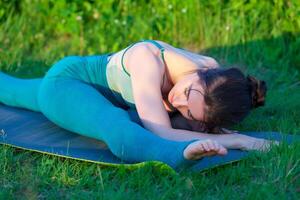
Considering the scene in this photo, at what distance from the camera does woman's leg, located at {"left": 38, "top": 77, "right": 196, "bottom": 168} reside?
3.02 meters

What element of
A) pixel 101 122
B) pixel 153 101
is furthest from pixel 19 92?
pixel 153 101

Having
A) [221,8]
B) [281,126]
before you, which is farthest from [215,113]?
[221,8]

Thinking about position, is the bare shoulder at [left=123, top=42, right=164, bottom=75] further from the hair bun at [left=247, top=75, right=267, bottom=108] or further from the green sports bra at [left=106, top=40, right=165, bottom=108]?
the hair bun at [left=247, top=75, right=267, bottom=108]

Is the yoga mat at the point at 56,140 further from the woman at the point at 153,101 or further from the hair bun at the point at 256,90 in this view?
the hair bun at the point at 256,90

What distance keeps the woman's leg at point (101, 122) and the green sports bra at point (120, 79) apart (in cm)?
13

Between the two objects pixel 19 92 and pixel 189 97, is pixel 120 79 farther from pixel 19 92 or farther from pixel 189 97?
pixel 19 92

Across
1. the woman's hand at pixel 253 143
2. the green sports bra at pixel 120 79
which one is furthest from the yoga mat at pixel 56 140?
the green sports bra at pixel 120 79

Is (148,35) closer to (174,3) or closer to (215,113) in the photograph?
(174,3)

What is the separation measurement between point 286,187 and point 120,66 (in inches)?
45.1

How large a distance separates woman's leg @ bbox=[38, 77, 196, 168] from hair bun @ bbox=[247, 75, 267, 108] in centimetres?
58

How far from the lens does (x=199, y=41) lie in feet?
17.9

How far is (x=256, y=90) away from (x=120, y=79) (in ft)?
2.34

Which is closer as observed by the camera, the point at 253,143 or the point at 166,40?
the point at 253,143

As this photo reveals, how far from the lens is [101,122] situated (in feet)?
10.8
